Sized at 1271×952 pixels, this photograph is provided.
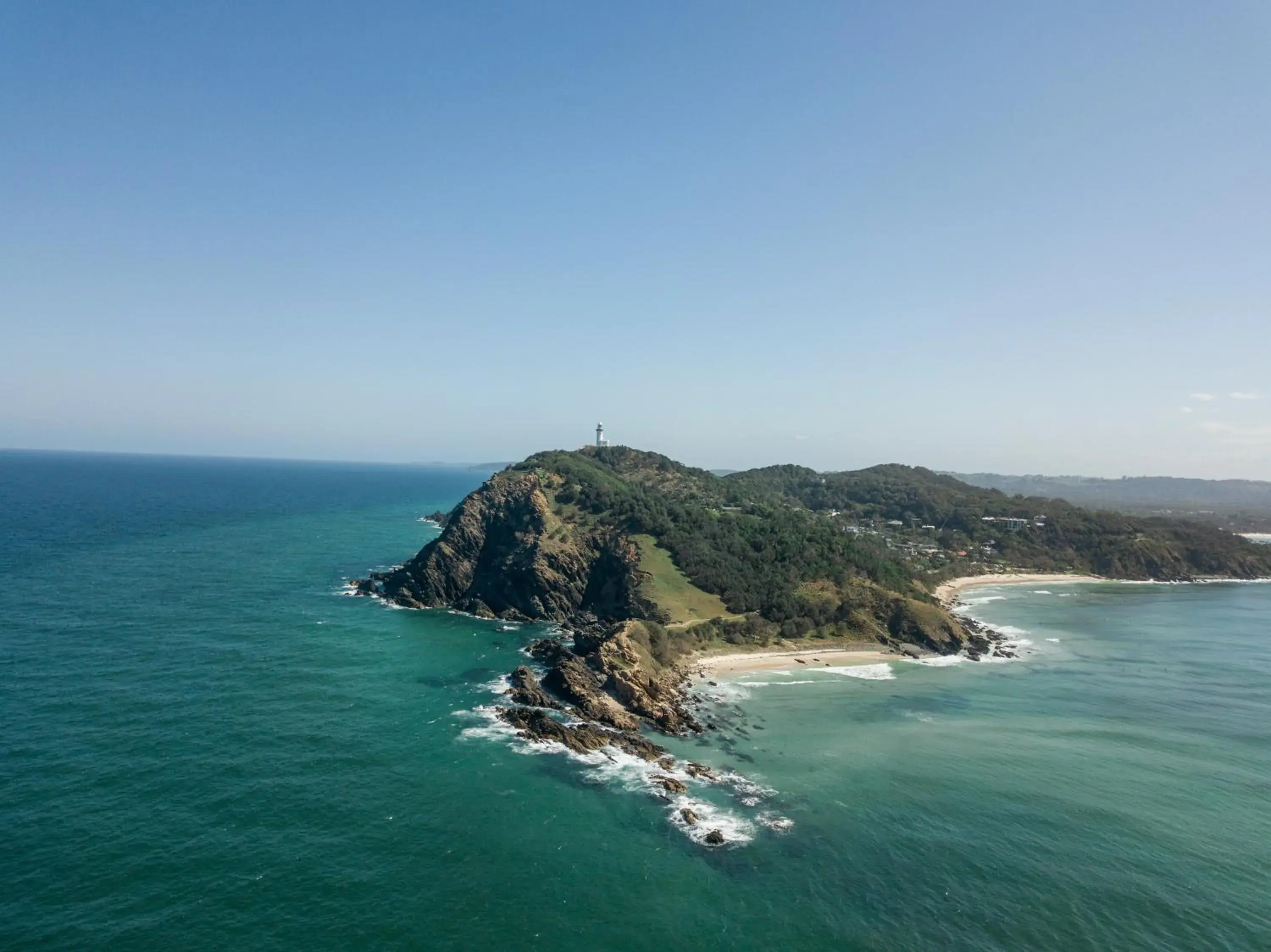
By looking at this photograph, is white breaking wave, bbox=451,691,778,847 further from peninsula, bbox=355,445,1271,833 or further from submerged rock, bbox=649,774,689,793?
peninsula, bbox=355,445,1271,833

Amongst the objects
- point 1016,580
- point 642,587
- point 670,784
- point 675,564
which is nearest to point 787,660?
point 642,587

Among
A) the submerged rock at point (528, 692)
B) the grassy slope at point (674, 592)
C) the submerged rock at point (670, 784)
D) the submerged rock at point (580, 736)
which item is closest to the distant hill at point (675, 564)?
the grassy slope at point (674, 592)

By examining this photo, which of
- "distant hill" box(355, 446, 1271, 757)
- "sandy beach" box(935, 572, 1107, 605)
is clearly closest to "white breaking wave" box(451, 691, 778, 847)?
"distant hill" box(355, 446, 1271, 757)

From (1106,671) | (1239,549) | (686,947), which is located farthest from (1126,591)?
(686,947)

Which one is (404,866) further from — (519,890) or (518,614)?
(518,614)

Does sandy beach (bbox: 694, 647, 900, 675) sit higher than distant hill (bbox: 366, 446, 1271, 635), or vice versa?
distant hill (bbox: 366, 446, 1271, 635)

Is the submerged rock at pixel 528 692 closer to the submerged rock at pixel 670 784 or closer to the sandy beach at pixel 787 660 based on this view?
the submerged rock at pixel 670 784
